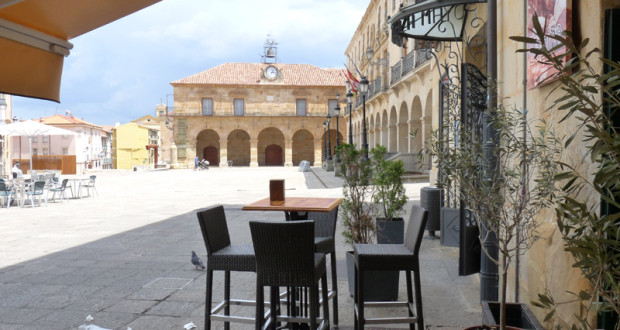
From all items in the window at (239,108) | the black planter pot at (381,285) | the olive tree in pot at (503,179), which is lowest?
the black planter pot at (381,285)

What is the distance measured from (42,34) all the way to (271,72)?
41440 mm

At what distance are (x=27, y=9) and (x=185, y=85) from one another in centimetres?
4084

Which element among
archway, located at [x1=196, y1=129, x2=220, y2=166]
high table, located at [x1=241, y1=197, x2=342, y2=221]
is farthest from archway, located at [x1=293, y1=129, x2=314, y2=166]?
high table, located at [x1=241, y1=197, x2=342, y2=221]

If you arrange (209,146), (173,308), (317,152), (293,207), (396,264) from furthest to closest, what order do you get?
1. (209,146)
2. (317,152)
3. (173,308)
4. (293,207)
5. (396,264)

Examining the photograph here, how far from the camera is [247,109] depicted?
137ft

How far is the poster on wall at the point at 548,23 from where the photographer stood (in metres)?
2.42

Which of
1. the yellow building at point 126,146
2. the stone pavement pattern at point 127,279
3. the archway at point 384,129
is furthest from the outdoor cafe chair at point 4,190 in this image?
the yellow building at point 126,146

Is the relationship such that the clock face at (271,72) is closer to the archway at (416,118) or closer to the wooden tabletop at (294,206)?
the archway at (416,118)

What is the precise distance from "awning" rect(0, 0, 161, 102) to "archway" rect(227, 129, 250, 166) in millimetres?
42369

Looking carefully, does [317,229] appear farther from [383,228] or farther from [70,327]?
[70,327]

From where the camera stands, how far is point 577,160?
7.78 ft

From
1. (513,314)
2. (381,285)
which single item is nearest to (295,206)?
(381,285)

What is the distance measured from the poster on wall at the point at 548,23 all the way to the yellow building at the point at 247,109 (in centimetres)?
3834

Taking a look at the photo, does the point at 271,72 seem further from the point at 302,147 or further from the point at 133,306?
the point at 133,306
